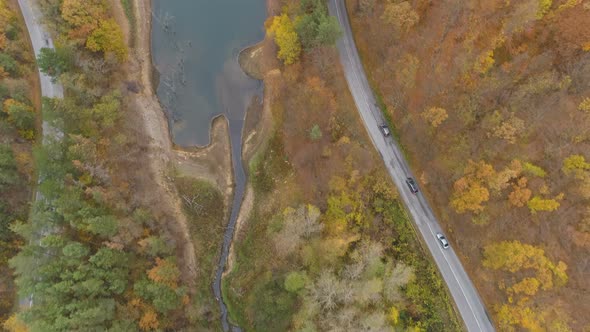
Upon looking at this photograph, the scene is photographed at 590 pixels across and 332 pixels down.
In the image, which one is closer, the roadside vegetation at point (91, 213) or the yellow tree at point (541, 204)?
the yellow tree at point (541, 204)

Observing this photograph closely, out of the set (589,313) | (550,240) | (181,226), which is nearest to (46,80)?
(181,226)

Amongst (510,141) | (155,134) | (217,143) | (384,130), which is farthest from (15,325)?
(510,141)

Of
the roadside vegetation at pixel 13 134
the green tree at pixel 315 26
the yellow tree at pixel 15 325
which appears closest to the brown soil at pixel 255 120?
the green tree at pixel 315 26

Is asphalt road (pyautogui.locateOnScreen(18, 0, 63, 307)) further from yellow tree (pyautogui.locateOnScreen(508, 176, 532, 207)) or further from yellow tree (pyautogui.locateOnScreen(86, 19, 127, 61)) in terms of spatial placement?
yellow tree (pyautogui.locateOnScreen(508, 176, 532, 207))

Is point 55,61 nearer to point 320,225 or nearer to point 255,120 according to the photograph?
point 255,120

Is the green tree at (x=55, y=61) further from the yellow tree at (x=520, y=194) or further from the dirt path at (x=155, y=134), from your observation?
the yellow tree at (x=520, y=194)

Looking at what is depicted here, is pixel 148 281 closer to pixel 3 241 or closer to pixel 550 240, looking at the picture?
pixel 3 241
